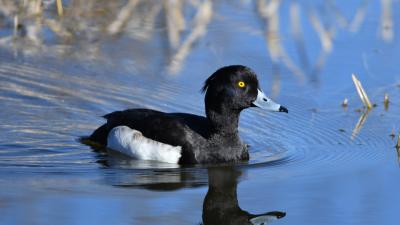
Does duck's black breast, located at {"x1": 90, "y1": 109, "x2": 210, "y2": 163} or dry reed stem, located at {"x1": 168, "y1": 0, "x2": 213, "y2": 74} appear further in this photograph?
dry reed stem, located at {"x1": 168, "y1": 0, "x2": 213, "y2": 74}

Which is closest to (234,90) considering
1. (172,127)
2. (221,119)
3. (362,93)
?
(221,119)

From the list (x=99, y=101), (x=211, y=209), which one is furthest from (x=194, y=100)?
(x=211, y=209)

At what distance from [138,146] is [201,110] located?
5.09 ft

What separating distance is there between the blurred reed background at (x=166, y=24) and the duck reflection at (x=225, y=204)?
337cm

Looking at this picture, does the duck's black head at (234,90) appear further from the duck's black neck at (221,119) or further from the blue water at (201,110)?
the blue water at (201,110)

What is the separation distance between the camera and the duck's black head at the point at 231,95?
11.5 metres

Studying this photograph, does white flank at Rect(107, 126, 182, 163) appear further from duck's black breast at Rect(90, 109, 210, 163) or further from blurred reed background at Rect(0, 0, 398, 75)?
blurred reed background at Rect(0, 0, 398, 75)

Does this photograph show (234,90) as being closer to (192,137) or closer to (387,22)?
(192,137)

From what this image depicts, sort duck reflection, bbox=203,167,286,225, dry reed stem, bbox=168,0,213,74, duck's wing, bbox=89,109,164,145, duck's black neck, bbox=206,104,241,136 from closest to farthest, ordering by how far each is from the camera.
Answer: duck reflection, bbox=203,167,286,225 < duck's black neck, bbox=206,104,241,136 < duck's wing, bbox=89,109,164,145 < dry reed stem, bbox=168,0,213,74

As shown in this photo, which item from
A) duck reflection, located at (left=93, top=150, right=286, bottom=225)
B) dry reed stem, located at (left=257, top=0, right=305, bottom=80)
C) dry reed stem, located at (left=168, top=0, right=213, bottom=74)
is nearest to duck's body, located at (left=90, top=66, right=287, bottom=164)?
duck reflection, located at (left=93, top=150, right=286, bottom=225)

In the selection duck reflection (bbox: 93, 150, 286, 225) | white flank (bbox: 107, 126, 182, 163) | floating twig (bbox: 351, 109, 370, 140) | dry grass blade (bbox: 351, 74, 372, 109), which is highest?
dry grass blade (bbox: 351, 74, 372, 109)

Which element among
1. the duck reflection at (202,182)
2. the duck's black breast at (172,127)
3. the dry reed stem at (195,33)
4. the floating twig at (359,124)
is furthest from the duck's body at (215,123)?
the dry reed stem at (195,33)

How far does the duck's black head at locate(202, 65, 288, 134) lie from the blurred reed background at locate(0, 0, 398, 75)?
8.56 feet

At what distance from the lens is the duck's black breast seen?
1149cm
